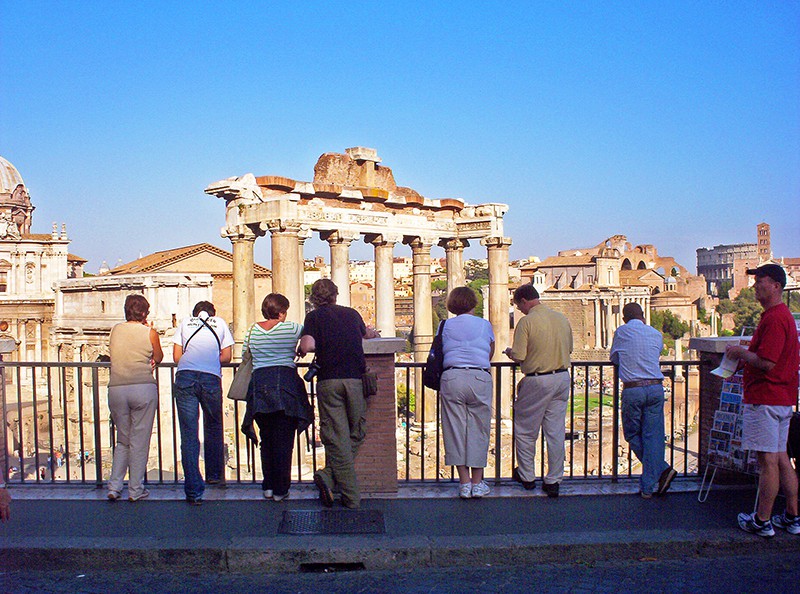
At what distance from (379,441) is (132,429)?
7.20ft

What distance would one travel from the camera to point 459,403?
6824 millimetres

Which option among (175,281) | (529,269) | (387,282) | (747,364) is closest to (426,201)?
(387,282)

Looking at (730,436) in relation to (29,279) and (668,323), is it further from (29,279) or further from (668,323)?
(668,323)

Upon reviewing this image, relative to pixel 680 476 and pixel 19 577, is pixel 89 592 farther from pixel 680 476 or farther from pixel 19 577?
pixel 680 476

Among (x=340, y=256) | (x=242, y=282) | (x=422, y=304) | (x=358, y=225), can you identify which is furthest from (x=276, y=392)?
(x=422, y=304)

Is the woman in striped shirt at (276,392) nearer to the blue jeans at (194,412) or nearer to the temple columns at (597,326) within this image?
the blue jeans at (194,412)

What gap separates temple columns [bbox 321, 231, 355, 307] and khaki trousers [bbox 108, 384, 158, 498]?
Result: 1068 centimetres

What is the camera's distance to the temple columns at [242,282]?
16.4 metres

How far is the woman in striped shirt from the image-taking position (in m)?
6.62

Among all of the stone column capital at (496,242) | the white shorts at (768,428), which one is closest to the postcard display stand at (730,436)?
the white shorts at (768,428)

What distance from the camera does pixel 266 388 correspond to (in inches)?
260

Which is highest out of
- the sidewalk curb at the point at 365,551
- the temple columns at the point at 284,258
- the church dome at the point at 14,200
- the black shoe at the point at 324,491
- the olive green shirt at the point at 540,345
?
the church dome at the point at 14,200

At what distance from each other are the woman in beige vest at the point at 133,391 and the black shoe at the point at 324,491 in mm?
1578

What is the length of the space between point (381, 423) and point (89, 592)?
2.75m
